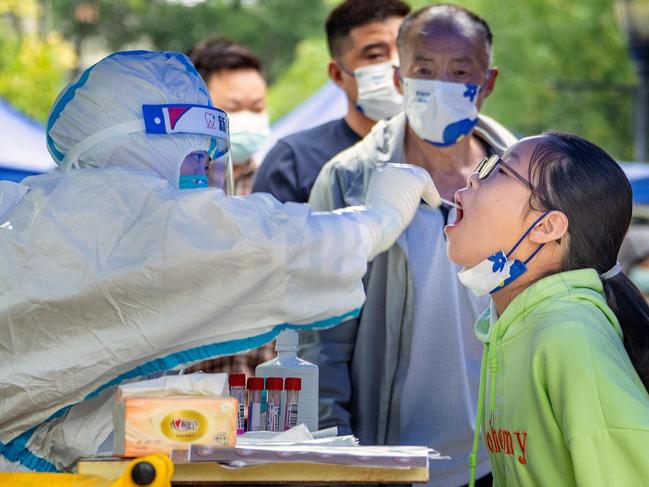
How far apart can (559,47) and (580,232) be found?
747 inches

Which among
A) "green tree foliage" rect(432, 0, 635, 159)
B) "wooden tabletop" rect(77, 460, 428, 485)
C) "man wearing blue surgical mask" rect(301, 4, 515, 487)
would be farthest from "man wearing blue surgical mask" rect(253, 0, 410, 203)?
"green tree foliage" rect(432, 0, 635, 159)

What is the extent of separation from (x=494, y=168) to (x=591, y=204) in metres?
0.31

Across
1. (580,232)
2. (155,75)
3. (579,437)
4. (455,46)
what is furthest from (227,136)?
(455,46)

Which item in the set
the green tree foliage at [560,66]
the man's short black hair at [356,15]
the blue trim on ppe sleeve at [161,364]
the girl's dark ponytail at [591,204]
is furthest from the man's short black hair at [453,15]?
the green tree foliage at [560,66]

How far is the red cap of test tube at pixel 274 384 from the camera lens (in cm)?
348

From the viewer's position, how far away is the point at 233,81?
6.94m

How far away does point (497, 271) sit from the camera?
346cm

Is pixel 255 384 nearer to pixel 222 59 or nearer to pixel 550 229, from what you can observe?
pixel 550 229

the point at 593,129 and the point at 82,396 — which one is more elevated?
the point at 593,129

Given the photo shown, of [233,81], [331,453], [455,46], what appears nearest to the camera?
[331,453]

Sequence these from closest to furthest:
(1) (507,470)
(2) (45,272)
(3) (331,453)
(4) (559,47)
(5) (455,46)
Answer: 1. (3) (331,453)
2. (2) (45,272)
3. (1) (507,470)
4. (5) (455,46)
5. (4) (559,47)

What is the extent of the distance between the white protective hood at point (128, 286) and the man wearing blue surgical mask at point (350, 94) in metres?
2.24

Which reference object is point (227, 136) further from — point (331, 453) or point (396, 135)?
point (396, 135)

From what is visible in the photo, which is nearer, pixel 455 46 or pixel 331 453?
pixel 331 453
